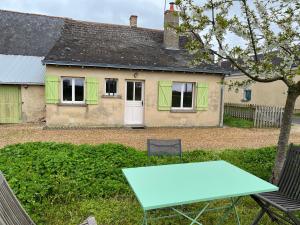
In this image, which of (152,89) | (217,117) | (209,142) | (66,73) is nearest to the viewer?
(209,142)

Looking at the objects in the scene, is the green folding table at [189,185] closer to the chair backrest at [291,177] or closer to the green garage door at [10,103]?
the chair backrest at [291,177]

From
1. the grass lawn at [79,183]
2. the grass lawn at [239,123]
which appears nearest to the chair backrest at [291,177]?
the grass lawn at [79,183]

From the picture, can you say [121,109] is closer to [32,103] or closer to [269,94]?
[32,103]

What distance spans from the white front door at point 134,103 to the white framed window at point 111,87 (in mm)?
550

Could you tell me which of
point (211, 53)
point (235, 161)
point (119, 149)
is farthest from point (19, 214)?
point (235, 161)

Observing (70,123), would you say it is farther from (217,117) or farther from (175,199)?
(175,199)

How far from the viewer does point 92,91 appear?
465 inches

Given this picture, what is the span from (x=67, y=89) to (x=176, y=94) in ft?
16.9

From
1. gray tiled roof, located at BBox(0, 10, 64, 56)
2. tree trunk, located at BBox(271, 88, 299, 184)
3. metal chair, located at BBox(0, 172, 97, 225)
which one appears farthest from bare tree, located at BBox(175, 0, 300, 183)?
gray tiled roof, located at BBox(0, 10, 64, 56)

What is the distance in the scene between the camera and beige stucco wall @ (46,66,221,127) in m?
11.7

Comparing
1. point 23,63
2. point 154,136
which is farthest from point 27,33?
point 154,136

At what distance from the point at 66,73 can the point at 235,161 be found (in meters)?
8.10

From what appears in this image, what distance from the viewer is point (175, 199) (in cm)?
251

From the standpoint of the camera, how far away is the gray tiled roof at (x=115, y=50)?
1172cm
